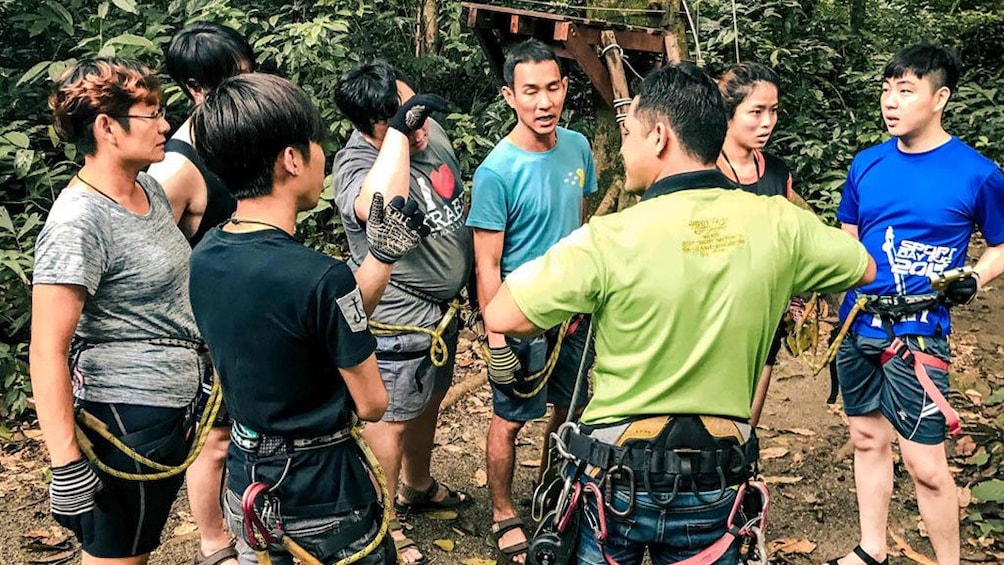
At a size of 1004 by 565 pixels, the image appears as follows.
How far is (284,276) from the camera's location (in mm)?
2076

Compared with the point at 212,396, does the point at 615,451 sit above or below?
above

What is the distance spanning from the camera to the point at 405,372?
3.71m

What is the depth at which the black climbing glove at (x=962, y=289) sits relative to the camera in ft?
10.9

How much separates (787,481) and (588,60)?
2842 mm

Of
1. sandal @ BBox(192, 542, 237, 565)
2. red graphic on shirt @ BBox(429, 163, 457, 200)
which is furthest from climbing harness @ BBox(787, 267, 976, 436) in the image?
sandal @ BBox(192, 542, 237, 565)

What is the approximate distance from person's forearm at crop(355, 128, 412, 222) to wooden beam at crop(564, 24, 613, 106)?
2.03m

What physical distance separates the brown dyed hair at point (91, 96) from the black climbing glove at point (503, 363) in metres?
1.77

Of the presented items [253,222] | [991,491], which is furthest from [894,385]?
[253,222]

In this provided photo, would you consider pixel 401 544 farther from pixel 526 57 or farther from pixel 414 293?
pixel 526 57

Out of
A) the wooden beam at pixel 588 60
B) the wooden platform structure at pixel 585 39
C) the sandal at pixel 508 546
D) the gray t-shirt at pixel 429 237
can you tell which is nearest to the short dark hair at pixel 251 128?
the gray t-shirt at pixel 429 237

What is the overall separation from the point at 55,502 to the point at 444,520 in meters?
2.16

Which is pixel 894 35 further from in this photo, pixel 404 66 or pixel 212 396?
pixel 212 396

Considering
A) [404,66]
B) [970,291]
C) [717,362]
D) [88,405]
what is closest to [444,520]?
[88,405]

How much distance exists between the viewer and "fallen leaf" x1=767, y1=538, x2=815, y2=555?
4.05 m
